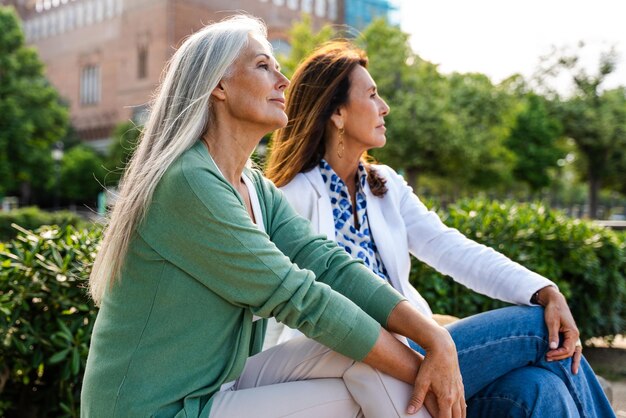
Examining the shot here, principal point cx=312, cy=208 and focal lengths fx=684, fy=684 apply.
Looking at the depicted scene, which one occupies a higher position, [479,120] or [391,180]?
[391,180]

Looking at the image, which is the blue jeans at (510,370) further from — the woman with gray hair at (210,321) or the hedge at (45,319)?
the hedge at (45,319)

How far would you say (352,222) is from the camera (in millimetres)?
2510

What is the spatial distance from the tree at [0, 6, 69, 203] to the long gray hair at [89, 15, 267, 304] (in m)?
27.4

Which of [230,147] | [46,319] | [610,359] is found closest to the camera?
[230,147]

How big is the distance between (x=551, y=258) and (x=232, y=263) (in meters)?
3.59

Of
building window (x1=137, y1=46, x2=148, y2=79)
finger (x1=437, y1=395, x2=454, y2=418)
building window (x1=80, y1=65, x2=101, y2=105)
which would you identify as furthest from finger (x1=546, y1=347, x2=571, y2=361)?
building window (x1=80, y1=65, x2=101, y2=105)

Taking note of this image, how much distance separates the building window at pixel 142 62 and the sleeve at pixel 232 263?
4725 cm

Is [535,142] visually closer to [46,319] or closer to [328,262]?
[46,319]

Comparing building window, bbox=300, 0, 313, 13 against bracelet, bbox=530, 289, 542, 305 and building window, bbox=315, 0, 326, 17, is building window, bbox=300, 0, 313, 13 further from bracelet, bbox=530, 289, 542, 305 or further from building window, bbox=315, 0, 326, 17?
bracelet, bbox=530, 289, 542, 305

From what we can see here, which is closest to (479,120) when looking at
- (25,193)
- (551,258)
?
(551,258)

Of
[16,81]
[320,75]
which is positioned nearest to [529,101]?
[16,81]

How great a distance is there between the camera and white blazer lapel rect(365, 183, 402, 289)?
2.43 meters

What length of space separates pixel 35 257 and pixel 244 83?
147 centimetres

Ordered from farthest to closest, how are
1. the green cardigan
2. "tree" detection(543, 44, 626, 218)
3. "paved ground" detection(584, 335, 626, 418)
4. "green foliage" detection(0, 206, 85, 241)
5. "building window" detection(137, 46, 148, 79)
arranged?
1. "building window" detection(137, 46, 148, 79)
2. "tree" detection(543, 44, 626, 218)
3. "green foliage" detection(0, 206, 85, 241)
4. "paved ground" detection(584, 335, 626, 418)
5. the green cardigan
